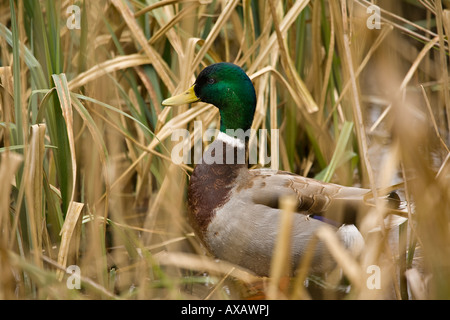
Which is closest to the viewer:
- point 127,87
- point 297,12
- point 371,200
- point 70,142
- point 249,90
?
point 70,142

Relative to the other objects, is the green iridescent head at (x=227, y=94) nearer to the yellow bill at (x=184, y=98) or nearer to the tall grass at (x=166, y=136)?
the yellow bill at (x=184, y=98)

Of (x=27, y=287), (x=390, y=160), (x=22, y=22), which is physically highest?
(x=22, y=22)

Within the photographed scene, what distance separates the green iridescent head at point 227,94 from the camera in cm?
297

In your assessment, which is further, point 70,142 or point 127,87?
point 127,87

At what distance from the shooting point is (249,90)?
117 inches

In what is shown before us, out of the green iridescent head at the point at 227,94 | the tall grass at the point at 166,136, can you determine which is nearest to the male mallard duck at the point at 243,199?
the green iridescent head at the point at 227,94

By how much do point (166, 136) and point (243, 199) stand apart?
660mm

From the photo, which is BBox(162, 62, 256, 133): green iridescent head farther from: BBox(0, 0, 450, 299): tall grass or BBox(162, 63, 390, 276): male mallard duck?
BBox(0, 0, 450, 299): tall grass

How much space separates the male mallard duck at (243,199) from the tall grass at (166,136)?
121mm

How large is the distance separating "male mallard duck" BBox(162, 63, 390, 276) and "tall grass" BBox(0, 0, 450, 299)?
0.12 m

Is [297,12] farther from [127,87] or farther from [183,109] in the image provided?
[127,87]

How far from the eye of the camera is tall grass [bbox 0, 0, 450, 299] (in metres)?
2.16
